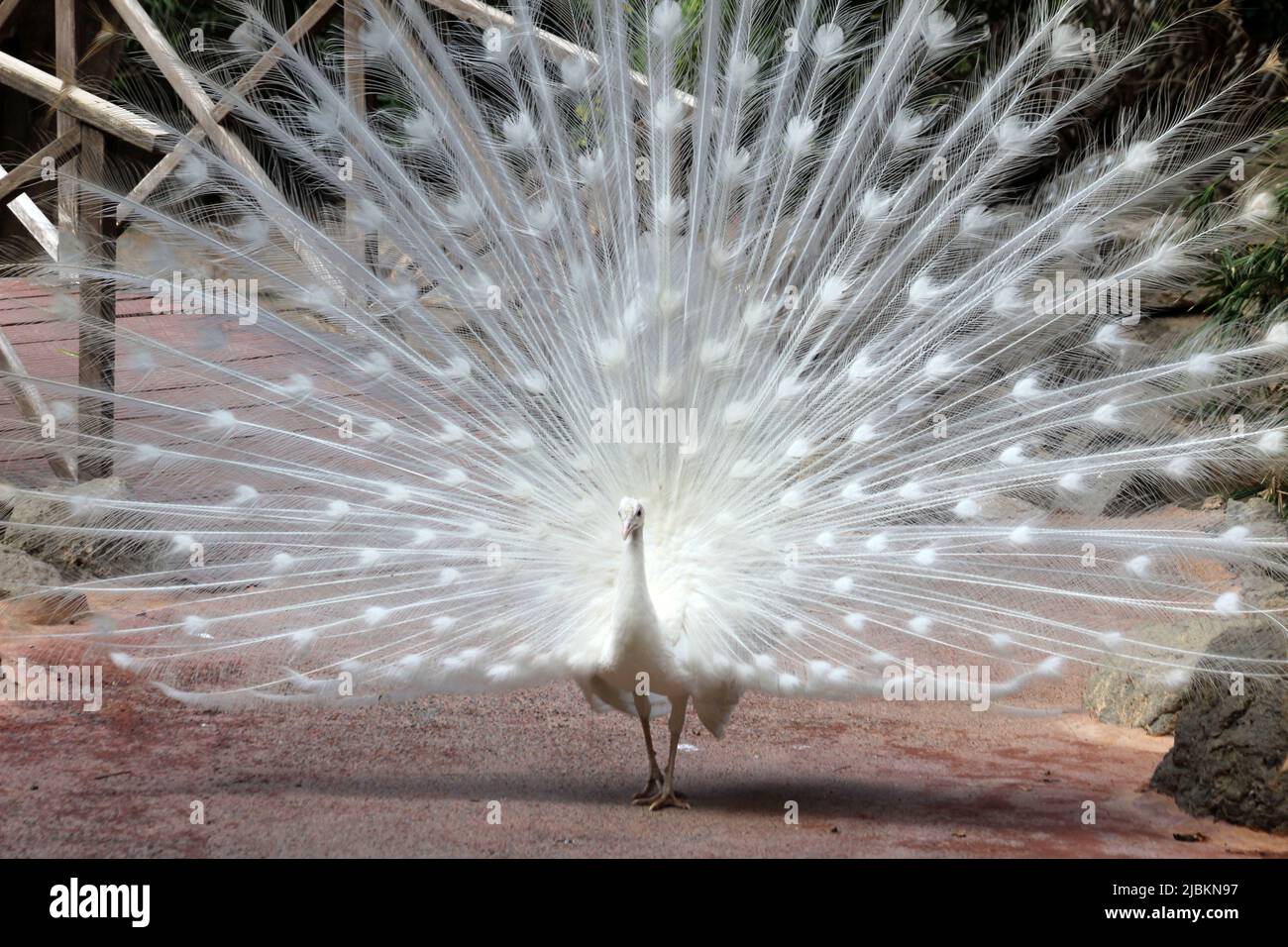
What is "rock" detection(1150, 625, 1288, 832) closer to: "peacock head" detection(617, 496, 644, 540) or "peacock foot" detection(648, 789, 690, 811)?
"peacock foot" detection(648, 789, 690, 811)

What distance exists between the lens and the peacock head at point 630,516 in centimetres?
416

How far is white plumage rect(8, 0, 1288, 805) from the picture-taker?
15.0 feet

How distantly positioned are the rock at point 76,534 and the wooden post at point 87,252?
A: 0.55 ft

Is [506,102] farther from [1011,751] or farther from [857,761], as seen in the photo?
[1011,751]

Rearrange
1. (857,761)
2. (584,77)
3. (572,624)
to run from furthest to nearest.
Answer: (857,761)
(584,77)
(572,624)

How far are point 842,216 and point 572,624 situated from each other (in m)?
1.89

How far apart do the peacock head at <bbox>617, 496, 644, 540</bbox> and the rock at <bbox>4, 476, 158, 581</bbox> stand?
1.80 m

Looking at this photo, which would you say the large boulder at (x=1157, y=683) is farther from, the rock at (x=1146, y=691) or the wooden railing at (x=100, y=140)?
the wooden railing at (x=100, y=140)

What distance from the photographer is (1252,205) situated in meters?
4.66

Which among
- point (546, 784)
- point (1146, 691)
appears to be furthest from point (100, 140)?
point (1146, 691)

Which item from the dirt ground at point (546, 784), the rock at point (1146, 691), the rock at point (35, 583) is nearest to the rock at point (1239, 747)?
the dirt ground at point (546, 784)

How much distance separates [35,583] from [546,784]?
257 cm

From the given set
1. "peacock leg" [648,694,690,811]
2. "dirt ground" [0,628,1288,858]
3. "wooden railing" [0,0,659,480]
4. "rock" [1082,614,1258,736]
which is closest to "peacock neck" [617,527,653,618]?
"peacock leg" [648,694,690,811]

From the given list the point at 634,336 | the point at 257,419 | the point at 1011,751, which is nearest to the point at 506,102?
the point at 634,336
